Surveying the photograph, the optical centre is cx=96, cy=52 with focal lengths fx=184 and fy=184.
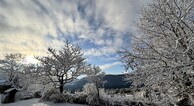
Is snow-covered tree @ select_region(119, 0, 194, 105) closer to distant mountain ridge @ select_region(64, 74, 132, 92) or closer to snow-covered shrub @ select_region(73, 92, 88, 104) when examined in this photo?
distant mountain ridge @ select_region(64, 74, 132, 92)

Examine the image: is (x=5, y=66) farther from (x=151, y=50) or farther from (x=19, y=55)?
(x=151, y=50)

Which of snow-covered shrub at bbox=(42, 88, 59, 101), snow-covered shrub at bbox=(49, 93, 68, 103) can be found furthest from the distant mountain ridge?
snow-covered shrub at bbox=(49, 93, 68, 103)

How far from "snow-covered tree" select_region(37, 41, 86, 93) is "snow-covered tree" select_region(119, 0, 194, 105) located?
13.6 metres

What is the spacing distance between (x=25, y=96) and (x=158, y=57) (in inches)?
737

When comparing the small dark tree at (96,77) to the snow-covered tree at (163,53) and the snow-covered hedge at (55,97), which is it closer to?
the snow-covered hedge at (55,97)

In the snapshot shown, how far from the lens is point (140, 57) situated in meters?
6.18

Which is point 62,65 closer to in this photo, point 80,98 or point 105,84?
point 80,98

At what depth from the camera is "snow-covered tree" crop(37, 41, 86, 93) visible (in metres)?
19.6

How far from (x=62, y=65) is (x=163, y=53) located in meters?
15.5

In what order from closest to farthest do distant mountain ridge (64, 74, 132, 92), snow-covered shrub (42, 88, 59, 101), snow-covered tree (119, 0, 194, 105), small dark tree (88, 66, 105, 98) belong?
snow-covered tree (119, 0, 194, 105)
distant mountain ridge (64, 74, 132, 92)
snow-covered shrub (42, 88, 59, 101)
small dark tree (88, 66, 105, 98)

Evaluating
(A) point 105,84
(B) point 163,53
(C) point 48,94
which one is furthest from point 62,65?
(A) point 105,84

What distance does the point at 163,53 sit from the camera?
5391 mm

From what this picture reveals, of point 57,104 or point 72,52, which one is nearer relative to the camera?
point 57,104

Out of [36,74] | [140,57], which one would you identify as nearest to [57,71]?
[36,74]
